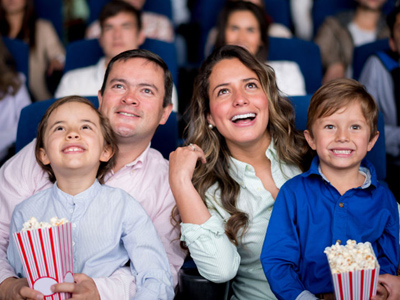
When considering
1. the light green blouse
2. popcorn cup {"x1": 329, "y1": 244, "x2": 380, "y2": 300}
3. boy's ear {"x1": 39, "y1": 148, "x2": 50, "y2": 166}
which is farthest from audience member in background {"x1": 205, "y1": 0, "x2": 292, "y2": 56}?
popcorn cup {"x1": 329, "y1": 244, "x2": 380, "y2": 300}

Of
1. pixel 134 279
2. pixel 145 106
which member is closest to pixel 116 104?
pixel 145 106

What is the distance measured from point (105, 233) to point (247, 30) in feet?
6.20

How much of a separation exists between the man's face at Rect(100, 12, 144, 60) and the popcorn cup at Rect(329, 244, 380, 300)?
2.13 meters

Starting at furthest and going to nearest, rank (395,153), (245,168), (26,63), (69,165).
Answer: (26,63) < (395,153) < (245,168) < (69,165)

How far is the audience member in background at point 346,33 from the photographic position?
343 centimetres

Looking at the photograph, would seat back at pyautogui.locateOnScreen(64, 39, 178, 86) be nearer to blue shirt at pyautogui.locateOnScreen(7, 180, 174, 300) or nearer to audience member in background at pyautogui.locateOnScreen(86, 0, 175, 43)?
audience member in background at pyautogui.locateOnScreen(86, 0, 175, 43)

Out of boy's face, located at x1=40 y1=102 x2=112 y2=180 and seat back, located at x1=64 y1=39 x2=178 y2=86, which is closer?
boy's face, located at x1=40 y1=102 x2=112 y2=180

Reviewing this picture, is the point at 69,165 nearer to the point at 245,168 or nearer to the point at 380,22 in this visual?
the point at 245,168

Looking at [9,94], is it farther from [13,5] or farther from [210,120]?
[210,120]

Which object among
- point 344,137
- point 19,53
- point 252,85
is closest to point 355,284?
point 344,137

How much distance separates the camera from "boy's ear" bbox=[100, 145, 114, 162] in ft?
5.31

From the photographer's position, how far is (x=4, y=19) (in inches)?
137

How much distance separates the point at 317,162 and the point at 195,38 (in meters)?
2.45

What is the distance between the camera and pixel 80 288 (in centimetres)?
132
